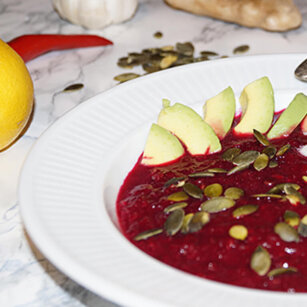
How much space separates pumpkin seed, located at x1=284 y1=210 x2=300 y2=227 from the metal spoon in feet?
2.13

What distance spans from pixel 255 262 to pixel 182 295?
0.16 m

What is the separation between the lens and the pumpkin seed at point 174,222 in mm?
1224

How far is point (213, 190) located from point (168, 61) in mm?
1004

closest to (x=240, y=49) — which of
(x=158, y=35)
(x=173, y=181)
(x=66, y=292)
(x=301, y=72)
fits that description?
(x=158, y=35)

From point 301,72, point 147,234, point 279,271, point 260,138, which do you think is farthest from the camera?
point 301,72

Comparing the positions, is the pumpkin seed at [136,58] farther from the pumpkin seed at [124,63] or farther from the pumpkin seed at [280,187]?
the pumpkin seed at [280,187]

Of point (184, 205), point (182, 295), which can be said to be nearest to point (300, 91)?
point (184, 205)

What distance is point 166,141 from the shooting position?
1.52 m

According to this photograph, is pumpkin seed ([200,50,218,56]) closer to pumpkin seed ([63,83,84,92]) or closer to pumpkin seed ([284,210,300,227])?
pumpkin seed ([63,83,84,92])

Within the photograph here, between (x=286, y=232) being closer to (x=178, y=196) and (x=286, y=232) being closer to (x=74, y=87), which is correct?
(x=178, y=196)

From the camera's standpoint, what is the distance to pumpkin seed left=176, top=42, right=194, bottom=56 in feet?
7.62

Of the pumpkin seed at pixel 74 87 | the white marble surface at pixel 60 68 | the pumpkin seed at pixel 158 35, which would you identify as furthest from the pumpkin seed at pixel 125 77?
the pumpkin seed at pixel 158 35

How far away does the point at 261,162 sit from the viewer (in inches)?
56.1

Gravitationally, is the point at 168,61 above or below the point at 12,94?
below
